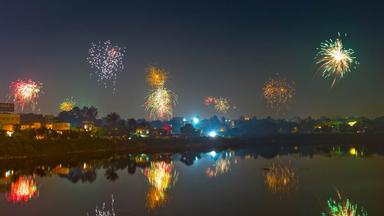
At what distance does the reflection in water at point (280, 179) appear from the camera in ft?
111

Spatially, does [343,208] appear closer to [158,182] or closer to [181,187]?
[181,187]

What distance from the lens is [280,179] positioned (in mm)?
39188

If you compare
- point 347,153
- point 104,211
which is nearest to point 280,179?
point 104,211

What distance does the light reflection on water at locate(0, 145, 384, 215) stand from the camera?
88.9ft

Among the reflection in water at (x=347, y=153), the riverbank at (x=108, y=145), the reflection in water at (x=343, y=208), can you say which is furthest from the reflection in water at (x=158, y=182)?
the reflection in water at (x=347, y=153)

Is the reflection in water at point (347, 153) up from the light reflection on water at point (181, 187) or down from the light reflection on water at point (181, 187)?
up

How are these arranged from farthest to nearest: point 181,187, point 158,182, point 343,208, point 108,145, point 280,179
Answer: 1. point 108,145
2. point 280,179
3. point 158,182
4. point 181,187
5. point 343,208

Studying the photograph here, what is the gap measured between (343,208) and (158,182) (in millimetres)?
16159

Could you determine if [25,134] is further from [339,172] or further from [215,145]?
[215,145]

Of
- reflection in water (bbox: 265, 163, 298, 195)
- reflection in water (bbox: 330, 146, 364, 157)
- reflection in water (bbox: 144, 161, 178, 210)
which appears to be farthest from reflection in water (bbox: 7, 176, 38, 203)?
reflection in water (bbox: 330, 146, 364, 157)

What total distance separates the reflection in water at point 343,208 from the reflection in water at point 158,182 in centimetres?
976

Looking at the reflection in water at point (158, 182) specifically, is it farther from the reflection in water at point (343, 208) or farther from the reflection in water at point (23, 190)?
the reflection in water at point (343, 208)

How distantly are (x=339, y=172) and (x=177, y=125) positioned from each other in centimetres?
11444

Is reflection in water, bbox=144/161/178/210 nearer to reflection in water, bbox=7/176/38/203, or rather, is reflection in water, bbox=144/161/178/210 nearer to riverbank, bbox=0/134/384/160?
reflection in water, bbox=7/176/38/203
